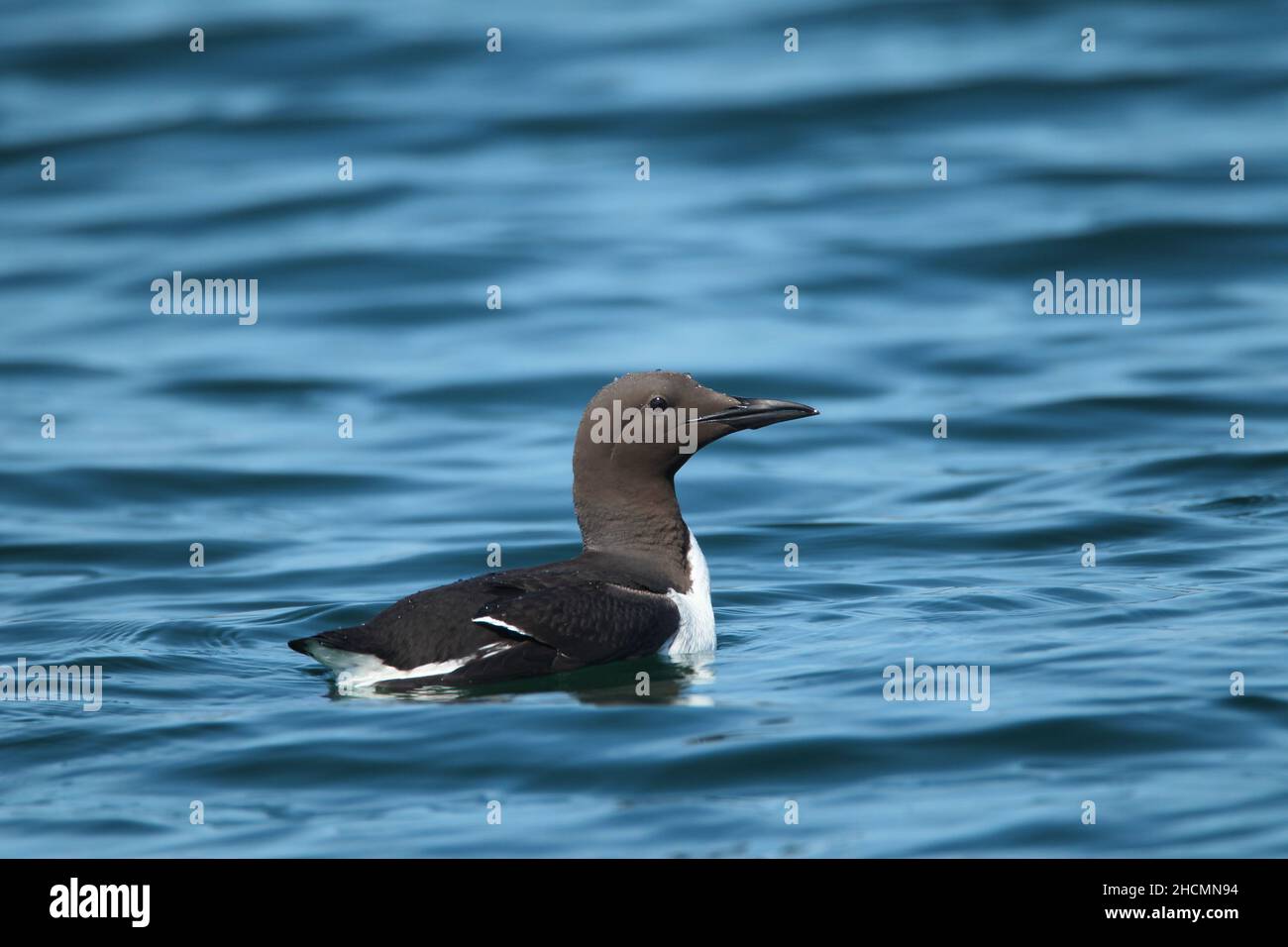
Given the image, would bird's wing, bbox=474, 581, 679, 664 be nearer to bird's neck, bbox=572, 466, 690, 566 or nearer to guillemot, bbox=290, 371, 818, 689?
guillemot, bbox=290, 371, 818, 689

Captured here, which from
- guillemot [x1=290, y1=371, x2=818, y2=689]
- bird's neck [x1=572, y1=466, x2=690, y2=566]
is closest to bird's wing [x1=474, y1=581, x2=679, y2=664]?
guillemot [x1=290, y1=371, x2=818, y2=689]

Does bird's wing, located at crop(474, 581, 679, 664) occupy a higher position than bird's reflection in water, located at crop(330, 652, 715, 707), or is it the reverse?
bird's wing, located at crop(474, 581, 679, 664)

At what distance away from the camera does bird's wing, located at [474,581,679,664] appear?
698 cm

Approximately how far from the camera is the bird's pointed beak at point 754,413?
8.04 meters

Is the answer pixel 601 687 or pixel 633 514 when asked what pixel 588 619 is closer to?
pixel 601 687

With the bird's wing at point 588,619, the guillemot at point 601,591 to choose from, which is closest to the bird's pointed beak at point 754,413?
the guillemot at point 601,591

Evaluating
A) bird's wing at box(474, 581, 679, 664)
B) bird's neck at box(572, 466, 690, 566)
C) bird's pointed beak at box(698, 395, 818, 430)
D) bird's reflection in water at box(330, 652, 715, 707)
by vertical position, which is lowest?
bird's reflection in water at box(330, 652, 715, 707)

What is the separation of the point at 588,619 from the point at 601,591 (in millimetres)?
225

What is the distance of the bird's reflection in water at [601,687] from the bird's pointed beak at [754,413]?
3.67 ft

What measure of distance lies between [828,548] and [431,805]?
4.54 meters

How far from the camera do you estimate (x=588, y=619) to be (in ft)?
23.3

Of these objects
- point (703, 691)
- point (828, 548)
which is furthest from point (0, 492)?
point (703, 691)

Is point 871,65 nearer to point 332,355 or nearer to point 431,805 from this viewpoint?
point 332,355

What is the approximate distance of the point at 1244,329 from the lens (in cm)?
1500
